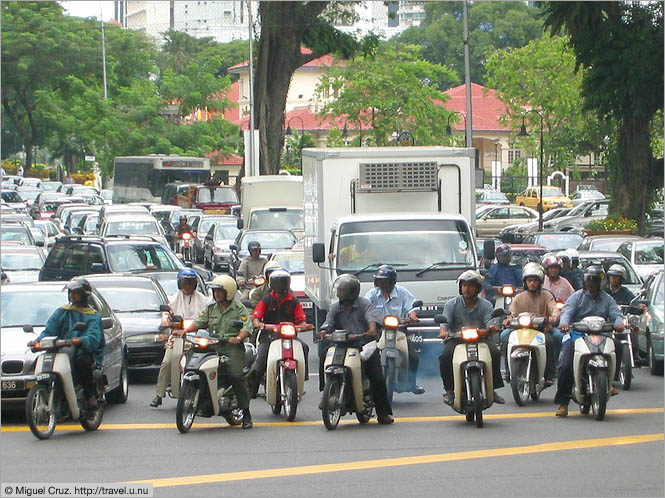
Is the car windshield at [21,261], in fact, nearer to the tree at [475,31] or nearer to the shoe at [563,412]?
the shoe at [563,412]

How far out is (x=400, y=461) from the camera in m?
11.4

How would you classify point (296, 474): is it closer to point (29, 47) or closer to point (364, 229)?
point (364, 229)

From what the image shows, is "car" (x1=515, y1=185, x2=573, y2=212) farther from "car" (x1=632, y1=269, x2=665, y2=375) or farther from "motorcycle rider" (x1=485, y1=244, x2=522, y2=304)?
"car" (x1=632, y1=269, x2=665, y2=375)

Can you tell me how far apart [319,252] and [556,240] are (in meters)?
15.0

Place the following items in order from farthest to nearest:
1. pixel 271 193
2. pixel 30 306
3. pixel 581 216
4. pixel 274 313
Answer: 1. pixel 581 216
2. pixel 271 193
3. pixel 30 306
4. pixel 274 313

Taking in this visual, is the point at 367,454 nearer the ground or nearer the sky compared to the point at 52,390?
nearer the ground

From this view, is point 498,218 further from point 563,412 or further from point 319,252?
point 563,412

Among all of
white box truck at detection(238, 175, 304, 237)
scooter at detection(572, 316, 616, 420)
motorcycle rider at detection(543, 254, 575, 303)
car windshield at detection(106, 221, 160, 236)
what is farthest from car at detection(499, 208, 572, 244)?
scooter at detection(572, 316, 616, 420)

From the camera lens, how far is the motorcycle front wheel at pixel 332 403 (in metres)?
13.2

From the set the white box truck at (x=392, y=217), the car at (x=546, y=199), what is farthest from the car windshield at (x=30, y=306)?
the car at (x=546, y=199)

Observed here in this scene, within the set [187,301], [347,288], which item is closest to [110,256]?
[187,301]

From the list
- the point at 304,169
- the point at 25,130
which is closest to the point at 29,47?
the point at 25,130

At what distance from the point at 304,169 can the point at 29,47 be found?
220 feet

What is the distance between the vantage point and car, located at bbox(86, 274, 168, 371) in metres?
17.8
